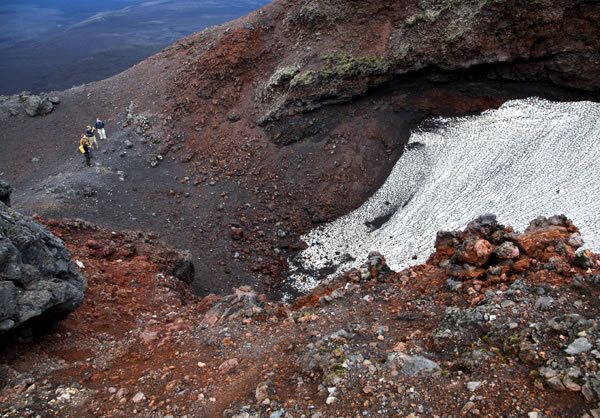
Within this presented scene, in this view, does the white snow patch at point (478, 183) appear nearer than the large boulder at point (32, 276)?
No

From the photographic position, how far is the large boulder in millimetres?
11664

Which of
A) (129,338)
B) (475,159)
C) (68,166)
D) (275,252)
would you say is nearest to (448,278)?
(129,338)

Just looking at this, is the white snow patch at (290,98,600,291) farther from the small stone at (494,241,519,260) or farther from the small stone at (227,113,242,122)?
the small stone at (227,113,242,122)

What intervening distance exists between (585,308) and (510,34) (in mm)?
22987

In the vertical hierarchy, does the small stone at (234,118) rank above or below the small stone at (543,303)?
above

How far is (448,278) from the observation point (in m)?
12.9

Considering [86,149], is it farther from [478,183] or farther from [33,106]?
[478,183]

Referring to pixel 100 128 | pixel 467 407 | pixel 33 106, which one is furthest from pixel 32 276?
pixel 33 106

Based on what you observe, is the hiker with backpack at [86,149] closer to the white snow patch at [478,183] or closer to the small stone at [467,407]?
→ the white snow patch at [478,183]

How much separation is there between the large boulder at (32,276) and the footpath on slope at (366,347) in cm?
93

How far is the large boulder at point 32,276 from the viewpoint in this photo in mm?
11664

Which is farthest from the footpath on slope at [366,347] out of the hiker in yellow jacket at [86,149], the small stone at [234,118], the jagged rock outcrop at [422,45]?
the small stone at [234,118]

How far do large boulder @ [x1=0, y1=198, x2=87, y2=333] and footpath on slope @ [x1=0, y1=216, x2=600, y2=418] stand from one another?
3.06 feet

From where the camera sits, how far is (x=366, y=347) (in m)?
10.6
